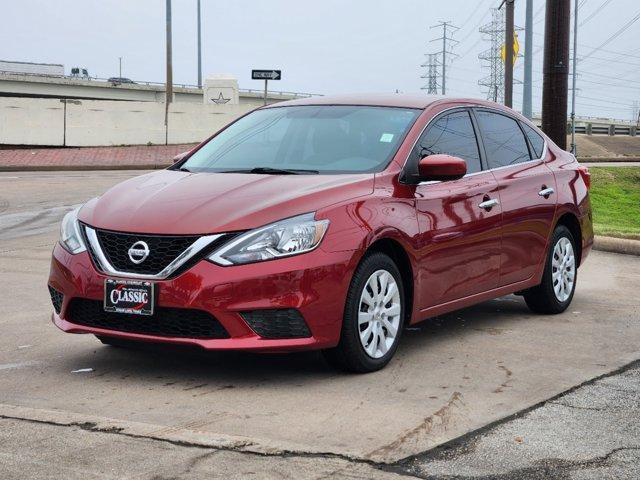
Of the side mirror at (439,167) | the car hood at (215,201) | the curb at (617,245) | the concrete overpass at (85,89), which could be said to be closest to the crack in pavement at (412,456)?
the car hood at (215,201)

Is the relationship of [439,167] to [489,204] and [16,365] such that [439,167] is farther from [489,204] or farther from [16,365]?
[16,365]

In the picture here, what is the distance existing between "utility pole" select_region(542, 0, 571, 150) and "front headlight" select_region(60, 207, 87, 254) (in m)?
9.72

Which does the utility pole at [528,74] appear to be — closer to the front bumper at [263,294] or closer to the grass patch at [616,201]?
the grass patch at [616,201]

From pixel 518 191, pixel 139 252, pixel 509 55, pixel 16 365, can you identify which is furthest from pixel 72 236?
pixel 509 55

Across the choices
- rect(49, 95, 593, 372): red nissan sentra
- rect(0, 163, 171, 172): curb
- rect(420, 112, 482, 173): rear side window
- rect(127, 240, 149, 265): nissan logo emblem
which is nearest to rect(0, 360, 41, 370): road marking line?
rect(49, 95, 593, 372): red nissan sentra

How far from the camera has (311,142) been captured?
684cm

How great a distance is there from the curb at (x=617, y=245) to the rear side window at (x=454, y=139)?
5239mm

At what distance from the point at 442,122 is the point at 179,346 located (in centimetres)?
252

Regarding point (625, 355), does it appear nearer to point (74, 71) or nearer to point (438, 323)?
point (438, 323)

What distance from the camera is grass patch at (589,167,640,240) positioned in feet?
46.2

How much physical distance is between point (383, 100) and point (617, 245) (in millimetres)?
5855

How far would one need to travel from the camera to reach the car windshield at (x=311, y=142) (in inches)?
258

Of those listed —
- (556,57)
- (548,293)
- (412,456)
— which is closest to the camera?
(412,456)

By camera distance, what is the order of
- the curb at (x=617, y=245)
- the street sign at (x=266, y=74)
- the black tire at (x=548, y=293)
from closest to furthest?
the black tire at (x=548, y=293), the curb at (x=617, y=245), the street sign at (x=266, y=74)
